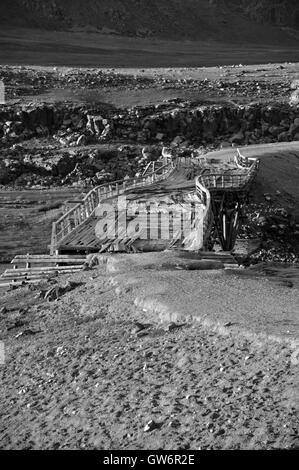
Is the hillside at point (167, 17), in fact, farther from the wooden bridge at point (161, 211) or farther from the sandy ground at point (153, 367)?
the sandy ground at point (153, 367)

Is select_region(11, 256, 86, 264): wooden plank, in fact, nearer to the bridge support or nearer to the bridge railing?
the bridge railing

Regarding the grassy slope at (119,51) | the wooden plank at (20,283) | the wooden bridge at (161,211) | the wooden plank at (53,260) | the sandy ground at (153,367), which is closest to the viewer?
the sandy ground at (153,367)

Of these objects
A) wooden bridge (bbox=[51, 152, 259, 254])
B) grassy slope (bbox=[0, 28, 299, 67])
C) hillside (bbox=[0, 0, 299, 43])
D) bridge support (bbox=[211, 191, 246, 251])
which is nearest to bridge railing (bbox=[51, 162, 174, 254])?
wooden bridge (bbox=[51, 152, 259, 254])

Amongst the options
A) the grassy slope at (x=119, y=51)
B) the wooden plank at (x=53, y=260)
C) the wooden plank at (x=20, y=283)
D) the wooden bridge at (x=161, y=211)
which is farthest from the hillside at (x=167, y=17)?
the wooden plank at (x=20, y=283)

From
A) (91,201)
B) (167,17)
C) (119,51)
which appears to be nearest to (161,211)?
(91,201)
